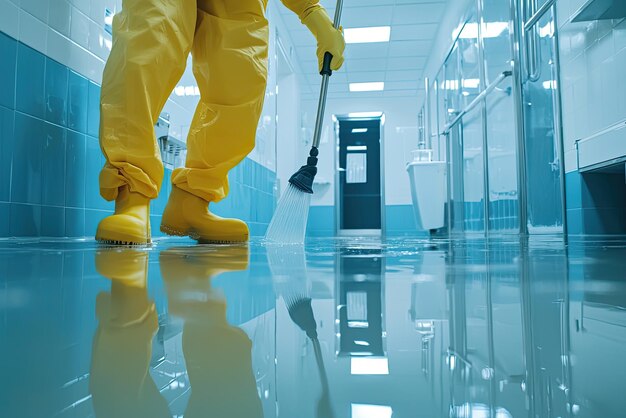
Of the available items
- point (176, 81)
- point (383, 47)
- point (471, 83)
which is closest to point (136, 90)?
point (176, 81)

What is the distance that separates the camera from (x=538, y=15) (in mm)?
2094

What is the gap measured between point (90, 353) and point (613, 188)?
8.81 feet

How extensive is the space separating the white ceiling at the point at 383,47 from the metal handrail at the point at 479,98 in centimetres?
107

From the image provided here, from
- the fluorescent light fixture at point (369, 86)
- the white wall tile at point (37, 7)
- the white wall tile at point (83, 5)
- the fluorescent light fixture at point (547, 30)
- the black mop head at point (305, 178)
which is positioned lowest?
the black mop head at point (305, 178)

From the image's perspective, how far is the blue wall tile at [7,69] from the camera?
4.32 ft

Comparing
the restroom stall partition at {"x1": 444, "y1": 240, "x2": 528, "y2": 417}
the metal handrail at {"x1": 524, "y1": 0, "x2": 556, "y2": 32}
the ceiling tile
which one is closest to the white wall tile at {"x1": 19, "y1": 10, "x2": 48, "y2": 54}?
the restroom stall partition at {"x1": 444, "y1": 240, "x2": 528, "y2": 417}

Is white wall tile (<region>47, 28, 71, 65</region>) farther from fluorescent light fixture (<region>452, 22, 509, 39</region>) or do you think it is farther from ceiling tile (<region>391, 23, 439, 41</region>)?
ceiling tile (<region>391, 23, 439, 41</region>)

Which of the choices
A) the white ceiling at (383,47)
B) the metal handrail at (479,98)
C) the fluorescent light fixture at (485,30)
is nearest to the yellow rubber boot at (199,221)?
the metal handrail at (479,98)

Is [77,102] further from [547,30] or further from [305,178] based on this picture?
[547,30]

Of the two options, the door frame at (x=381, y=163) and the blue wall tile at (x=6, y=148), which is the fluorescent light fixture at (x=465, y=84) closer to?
the door frame at (x=381, y=163)

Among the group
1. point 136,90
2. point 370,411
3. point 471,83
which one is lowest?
point 370,411

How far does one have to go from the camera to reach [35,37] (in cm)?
143

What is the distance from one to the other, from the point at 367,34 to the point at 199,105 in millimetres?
3681

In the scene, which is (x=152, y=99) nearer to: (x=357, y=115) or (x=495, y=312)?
→ (x=495, y=312)
